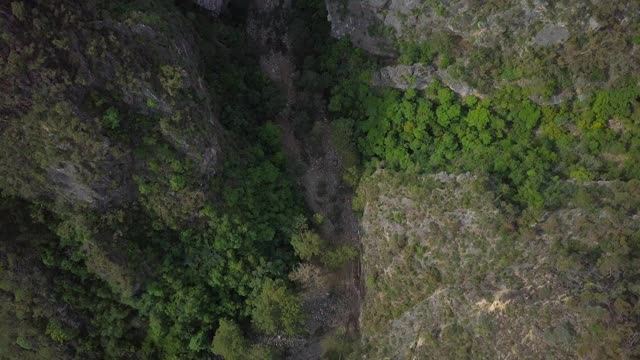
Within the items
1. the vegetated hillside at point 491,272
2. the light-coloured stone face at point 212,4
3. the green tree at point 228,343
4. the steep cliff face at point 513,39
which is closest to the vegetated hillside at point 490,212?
the vegetated hillside at point 491,272

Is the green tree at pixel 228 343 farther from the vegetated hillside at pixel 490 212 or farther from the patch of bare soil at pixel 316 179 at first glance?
the vegetated hillside at pixel 490 212

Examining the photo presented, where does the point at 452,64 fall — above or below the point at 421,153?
above

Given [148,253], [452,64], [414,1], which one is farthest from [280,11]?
[148,253]

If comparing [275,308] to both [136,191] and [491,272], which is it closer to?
[136,191]

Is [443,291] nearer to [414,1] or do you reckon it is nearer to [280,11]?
[414,1]

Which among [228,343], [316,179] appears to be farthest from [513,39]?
[228,343]
